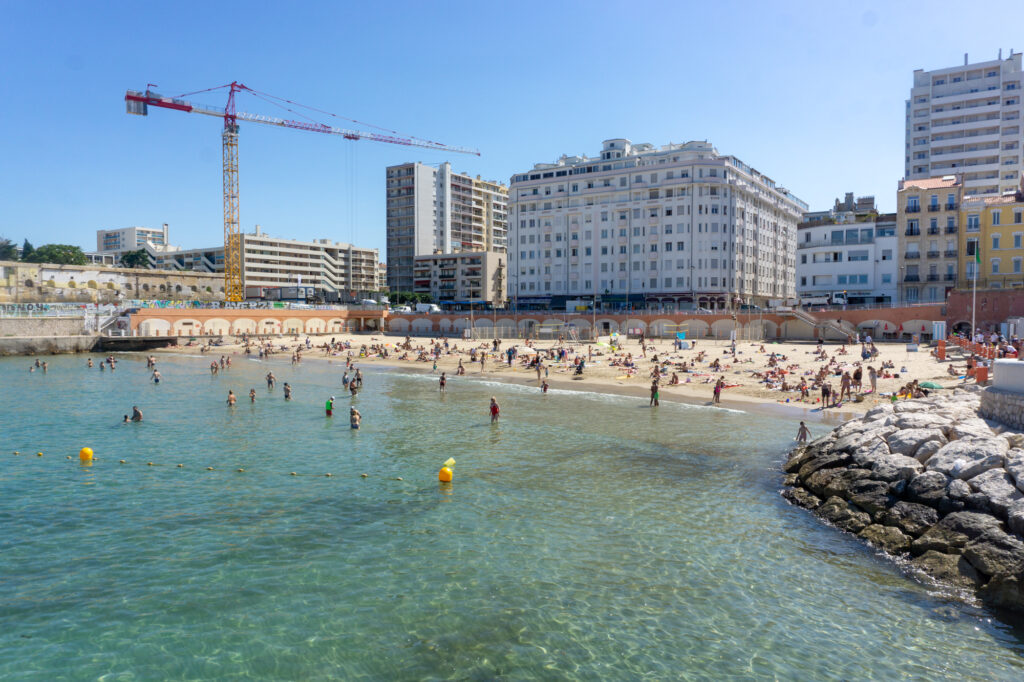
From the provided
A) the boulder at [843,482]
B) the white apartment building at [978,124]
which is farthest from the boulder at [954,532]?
the white apartment building at [978,124]

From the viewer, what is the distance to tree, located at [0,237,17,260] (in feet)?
473

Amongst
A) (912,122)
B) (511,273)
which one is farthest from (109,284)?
(912,122)

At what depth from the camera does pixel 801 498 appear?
19406 millimetres

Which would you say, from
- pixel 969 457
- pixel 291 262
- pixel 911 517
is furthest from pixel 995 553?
pixel 291 262

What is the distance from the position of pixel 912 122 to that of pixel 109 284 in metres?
153

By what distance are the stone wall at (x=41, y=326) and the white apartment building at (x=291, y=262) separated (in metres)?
58.2

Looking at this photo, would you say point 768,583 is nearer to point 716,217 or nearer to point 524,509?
point 524,509

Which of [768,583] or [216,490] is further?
[216,490]

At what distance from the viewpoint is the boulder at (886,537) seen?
613 inches

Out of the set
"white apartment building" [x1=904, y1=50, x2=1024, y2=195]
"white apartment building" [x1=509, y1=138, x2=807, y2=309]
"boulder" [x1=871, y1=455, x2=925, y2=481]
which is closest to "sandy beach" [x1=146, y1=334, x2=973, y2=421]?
"boulder" [x1=871, y1=455, x2=925, y2=481]

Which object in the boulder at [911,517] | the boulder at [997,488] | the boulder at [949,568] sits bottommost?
the boulder at [949,568]

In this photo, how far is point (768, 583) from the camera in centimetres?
1418

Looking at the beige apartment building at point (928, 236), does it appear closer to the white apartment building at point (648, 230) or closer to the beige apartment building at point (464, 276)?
the white apartment building at point (648, 230)

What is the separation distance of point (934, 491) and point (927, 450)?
2.19 meters
